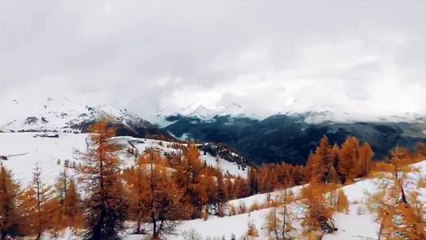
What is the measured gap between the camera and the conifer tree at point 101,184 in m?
42.3

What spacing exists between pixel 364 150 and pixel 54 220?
5755cm

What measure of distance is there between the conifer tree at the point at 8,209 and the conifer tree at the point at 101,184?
7465mm

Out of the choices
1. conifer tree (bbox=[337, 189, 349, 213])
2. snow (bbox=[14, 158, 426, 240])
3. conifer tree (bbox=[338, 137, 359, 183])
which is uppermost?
conifer tree (bbox=[338, 137, 359, 183])

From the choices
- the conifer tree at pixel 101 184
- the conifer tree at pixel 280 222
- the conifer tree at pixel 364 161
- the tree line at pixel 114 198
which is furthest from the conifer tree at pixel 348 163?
the conifer tree at pixel 101 184

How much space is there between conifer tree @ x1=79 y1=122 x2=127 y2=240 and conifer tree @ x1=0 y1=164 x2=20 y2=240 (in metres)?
7.46

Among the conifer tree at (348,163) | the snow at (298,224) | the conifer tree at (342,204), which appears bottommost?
the snow at (298,224)

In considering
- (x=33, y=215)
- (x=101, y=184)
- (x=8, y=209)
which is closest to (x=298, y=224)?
(x=101, y=184)

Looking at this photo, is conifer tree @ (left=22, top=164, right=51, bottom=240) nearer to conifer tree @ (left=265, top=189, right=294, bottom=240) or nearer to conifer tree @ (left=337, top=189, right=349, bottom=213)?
conifer tree @ (left=265, top=189, right=294, bottom=240)

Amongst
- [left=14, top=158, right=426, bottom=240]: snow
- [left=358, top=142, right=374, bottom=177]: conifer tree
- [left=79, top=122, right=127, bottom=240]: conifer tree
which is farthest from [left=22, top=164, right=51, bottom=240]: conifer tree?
[left=358, top=142, right=374, bottom=177]: conifer tree

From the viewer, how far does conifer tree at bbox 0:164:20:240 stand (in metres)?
44.6

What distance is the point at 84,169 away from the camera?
42625 mm

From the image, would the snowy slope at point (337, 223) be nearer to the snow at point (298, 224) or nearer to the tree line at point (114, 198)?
the snow at point (298, 224)

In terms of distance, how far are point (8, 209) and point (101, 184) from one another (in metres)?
10.00

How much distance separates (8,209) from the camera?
45.4 metres
